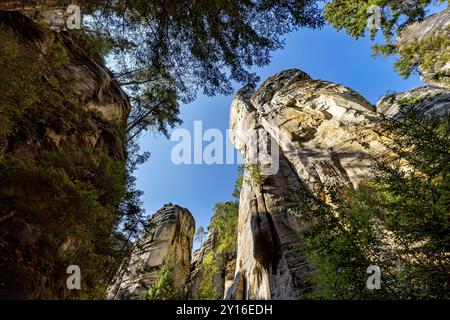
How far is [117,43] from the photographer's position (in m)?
8.61

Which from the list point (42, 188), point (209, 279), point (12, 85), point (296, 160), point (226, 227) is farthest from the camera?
point (226, 227)

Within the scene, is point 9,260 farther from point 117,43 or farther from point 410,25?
point 410,25

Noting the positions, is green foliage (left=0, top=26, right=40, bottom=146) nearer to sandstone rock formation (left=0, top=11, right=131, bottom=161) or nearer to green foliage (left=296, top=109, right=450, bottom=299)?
sandstone rock formation (left=0, top=11, right=131, bottom=161)

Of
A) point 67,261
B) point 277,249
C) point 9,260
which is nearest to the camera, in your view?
point 9,260

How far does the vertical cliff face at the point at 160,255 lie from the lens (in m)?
17.8

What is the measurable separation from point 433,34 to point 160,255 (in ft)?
71.7

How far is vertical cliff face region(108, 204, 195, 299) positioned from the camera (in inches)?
702

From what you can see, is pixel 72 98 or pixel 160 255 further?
pixel 160 255

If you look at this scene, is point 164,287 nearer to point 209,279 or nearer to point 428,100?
point 209,279

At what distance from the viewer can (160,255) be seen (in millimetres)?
19891

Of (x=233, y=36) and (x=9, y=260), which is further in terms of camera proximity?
(x=233, y=36)

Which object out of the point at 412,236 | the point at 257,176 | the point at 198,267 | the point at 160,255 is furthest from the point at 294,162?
the point at 198,267
